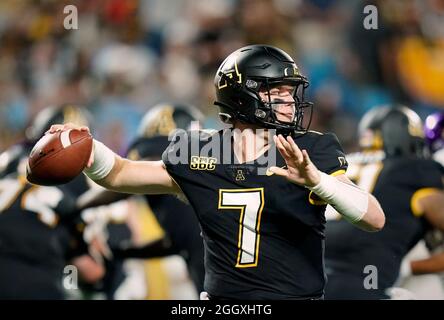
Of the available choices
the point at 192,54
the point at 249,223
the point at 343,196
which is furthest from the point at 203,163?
the point at 192,54

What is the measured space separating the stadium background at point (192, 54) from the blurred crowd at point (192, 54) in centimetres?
1

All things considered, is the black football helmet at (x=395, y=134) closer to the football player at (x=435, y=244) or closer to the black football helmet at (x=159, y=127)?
the football player at (x=435, y=244)

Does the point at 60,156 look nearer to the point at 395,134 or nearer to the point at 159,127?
the point at 159,127

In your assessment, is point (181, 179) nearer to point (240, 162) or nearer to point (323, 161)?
point (240, 162)

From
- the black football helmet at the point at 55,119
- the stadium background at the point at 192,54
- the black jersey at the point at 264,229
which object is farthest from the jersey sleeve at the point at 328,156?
the stadium background at the point at 192,54

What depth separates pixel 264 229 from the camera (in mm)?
3191

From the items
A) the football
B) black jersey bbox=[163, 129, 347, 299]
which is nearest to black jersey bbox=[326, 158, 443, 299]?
black jersey bbox=[163, 129, 347, 299]

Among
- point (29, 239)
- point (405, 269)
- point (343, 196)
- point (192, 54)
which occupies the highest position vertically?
point (192, 54)

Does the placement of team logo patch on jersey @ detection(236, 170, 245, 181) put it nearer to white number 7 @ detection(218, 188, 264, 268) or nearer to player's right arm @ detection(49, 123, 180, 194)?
white number 7 @ detection(218, 188, 264, 268)

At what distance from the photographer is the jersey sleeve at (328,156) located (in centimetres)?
318

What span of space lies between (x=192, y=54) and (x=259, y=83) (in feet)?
18.7

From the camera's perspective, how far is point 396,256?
4801 millimetres

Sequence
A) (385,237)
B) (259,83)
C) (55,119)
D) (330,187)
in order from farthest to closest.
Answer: (55,119) → (385,237) → (259,83) → (330,187)
